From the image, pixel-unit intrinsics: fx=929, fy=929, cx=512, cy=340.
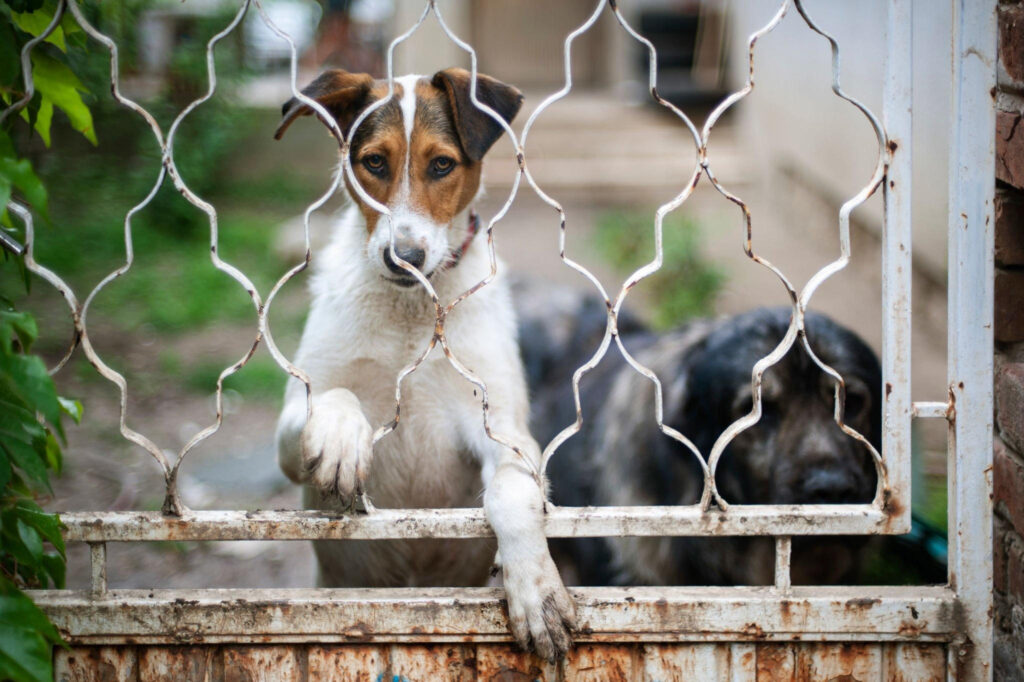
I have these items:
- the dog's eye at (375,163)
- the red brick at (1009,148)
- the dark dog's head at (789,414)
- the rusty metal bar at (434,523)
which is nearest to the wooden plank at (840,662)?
the rusty metal bar at (434,523)

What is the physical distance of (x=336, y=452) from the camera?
2.08 metres

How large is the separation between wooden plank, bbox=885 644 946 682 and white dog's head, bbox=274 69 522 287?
1.44m

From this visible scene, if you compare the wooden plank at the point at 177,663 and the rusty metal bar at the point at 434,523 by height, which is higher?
the rusty metal bar at the point at 434,523

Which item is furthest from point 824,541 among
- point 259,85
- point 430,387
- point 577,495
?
point 259,85

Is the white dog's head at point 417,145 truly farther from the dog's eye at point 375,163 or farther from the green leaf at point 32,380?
the green leaf at point 32,380

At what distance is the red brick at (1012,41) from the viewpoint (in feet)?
6.22

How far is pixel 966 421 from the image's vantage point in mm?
1976

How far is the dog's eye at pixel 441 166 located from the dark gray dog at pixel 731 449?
3.17 ft

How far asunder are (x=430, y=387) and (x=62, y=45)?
127 cm

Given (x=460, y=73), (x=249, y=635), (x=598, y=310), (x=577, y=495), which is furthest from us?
(x=598, y=310)

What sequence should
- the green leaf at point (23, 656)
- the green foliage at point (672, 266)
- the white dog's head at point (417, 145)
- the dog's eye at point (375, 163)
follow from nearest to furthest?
the green leaf at point (23, 656), the white dog's head at point (417, 145), the dog's eye at point (375, 163), the green foliage at point (672, 266)

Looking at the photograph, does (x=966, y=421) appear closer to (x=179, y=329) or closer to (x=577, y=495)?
(x=577, y=495)

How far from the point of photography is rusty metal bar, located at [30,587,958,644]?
2.01 metres

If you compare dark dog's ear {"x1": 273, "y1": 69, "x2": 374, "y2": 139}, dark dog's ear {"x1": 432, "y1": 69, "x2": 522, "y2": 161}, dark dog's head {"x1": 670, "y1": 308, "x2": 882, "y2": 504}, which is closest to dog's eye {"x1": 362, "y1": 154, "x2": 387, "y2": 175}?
dark dog's ear {"x1": 273, "y1": 69, "x2": 374, "y2": 139}
